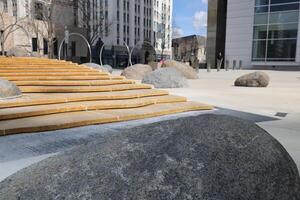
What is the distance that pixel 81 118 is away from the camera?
265 inches

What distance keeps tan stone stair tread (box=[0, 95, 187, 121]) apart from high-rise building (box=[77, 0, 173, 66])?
238 feet

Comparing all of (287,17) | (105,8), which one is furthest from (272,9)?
(105,8)

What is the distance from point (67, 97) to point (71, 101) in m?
0.19

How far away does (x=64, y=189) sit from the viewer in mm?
1746

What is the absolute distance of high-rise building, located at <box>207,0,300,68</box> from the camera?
134ft

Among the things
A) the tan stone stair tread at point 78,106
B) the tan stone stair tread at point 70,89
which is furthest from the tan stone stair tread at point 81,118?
the tan stone stair tread at point 70,89

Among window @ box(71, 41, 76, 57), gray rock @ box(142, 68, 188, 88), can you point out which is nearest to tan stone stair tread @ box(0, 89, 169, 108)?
gray rock @ box(142, 68, 188, 88)

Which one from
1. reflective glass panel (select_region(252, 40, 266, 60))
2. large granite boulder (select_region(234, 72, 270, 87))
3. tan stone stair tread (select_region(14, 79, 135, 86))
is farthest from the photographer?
reflective glass panel (select_region(252, 40, 266, 60))

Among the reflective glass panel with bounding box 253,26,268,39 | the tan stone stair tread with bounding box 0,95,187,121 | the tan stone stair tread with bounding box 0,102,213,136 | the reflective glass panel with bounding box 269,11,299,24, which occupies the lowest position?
the tan stone stair tread with bounding box 0,102,213,136

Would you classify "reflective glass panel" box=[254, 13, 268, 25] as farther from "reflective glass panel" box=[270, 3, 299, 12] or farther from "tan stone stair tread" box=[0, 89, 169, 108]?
"tan stone stair tread" box=[0, 89, 169, 108]

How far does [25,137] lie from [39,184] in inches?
156

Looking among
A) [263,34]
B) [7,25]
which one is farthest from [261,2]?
[7,25]

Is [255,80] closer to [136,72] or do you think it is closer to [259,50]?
[136,72]

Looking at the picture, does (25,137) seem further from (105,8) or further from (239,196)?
(105,8)
